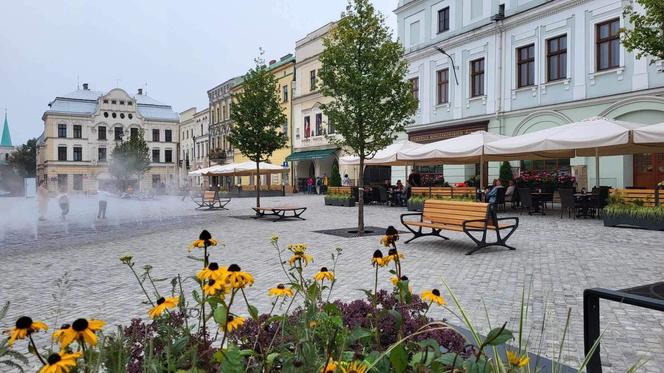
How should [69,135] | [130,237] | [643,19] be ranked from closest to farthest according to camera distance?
[643,19], [130,237], [69,135]

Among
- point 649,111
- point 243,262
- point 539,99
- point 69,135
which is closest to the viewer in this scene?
point 243,262

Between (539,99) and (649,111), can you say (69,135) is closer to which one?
(539,99)

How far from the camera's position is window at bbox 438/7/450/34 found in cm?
2695

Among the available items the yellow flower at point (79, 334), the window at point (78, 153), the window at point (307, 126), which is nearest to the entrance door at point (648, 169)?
the yellow flower at point (79, 334)

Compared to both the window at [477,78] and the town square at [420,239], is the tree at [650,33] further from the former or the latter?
the window at [477,78]

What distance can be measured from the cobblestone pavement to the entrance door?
7.47 metres

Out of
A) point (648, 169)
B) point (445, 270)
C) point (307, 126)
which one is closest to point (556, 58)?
point (648, 169)

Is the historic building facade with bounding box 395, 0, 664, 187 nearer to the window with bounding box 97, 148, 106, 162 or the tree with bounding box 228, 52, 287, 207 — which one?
the tree with bounding box 228, 52, 287, 207

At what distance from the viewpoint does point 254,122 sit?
18828mm

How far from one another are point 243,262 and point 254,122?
11490mm

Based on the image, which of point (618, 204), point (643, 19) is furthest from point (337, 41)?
point (618, 204)

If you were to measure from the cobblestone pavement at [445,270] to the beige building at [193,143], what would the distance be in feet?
183

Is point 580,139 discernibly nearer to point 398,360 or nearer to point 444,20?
point 398,360

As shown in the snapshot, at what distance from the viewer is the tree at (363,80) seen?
1188cm
